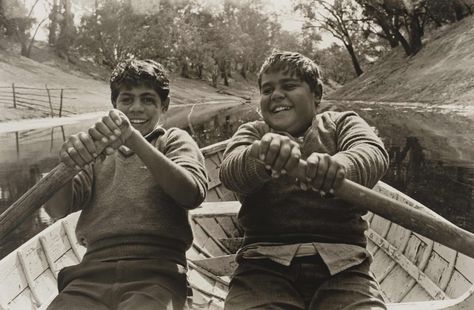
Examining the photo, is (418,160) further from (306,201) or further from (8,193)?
(306,201)

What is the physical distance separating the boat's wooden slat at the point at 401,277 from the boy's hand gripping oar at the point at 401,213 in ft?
5.19

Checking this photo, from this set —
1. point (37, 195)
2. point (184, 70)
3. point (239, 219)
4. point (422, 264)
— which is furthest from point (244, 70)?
point (37, 195)

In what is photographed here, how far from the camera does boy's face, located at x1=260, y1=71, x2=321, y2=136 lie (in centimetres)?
279

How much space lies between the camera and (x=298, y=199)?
8.63 feet

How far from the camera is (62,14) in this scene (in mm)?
43500

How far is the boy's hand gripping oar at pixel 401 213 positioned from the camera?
90.5 inches

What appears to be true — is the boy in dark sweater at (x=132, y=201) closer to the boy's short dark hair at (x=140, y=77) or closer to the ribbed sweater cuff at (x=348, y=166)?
the boy's short dark hair at (x=140, y=77)

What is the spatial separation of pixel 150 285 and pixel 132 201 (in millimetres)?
467

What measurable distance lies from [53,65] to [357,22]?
2339 cm

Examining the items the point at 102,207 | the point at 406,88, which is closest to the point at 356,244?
the point at 102,207

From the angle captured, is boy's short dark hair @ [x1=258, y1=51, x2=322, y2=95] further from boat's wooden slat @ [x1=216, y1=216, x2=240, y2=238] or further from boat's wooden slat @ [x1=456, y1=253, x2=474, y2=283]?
boat's wooden slat @ [x1=216, y1=216, x2=240, y2=238]

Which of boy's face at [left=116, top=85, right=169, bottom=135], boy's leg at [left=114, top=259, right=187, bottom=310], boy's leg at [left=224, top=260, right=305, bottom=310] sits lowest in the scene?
boy's leg at [left=114, top=259, right=187, bottom=310]

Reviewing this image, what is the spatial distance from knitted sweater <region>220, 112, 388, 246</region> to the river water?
182 inches

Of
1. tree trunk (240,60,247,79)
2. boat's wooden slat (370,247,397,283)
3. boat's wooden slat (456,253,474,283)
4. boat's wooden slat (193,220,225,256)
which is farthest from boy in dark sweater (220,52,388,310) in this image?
tree trunk (240,60,247,79)
